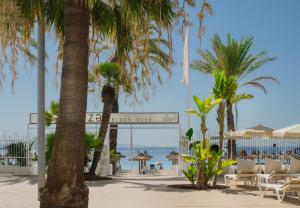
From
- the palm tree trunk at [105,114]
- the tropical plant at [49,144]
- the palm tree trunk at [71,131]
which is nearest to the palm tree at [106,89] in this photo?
the palm tree trunk at [105,114]

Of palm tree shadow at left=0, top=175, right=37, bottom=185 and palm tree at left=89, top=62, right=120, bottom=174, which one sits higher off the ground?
palm tree at left=89, top=62, right=120, bottom=174

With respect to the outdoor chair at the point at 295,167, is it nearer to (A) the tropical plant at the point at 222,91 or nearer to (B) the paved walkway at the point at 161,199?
(B) the paved walkway at the point at 161,199

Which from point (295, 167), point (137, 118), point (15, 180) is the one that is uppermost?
point (137, 118)

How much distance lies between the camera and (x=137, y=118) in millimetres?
26578

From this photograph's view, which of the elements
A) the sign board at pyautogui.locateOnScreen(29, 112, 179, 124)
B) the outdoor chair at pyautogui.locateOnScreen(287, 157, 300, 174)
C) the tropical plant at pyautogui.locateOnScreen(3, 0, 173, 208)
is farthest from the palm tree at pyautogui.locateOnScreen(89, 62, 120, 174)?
the tropical plant at pyautogui.locateOnScreen(3, 0, 173, 208)

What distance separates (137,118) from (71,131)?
18146 millimetres

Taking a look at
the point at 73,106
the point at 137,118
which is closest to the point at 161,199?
the point at 73,106

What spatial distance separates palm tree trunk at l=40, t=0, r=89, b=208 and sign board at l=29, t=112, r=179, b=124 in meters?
17.2

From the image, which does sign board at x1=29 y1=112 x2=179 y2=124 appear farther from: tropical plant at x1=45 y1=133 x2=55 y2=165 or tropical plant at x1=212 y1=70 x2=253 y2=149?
tropical plant at x1=212 y1=70 x2=253 y2=149

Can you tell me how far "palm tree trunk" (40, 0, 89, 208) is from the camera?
27.1 feet

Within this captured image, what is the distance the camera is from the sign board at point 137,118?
25984 millimetres

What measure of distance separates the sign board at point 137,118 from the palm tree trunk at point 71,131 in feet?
56.4

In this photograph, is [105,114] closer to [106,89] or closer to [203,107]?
[106,89]

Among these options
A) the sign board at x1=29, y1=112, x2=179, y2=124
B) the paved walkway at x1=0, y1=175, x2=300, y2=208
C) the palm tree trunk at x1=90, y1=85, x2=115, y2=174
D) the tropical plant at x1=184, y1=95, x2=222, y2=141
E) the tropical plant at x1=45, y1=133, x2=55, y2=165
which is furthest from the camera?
the sign board at x1=29, y1=112, x2=179, y2=124
